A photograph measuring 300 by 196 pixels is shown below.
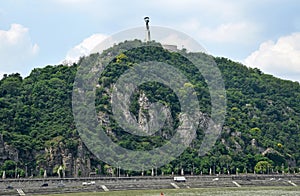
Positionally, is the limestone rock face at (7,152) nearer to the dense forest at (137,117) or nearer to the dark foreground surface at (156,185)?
the dense forest at (137,117)

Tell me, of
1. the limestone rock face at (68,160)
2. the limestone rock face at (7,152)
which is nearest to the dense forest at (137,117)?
the limestone rock face at (7,152)

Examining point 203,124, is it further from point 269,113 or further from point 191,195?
point 191,195

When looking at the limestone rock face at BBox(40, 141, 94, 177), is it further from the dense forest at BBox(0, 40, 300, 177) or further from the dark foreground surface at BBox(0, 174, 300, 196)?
the dark foreground surface at BBox(0, 174, 300, 196)

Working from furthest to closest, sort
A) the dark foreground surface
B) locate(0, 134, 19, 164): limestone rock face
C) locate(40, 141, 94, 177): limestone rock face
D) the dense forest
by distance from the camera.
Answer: the dense forest, locate(40, 141, 94, 177): limestone rock face, locate(0, 134, 19, 164): limestone rock face, the dark foreground surface

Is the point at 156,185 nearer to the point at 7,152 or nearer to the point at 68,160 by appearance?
the point at 68,160

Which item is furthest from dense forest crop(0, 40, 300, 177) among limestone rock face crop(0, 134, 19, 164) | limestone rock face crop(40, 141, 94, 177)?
limestone rock face crop(40, 141, 94, 177)

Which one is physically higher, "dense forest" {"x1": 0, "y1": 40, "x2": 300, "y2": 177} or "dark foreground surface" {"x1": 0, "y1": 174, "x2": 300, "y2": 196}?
"dense forest" {"x1": 0, "y1": 40, "x2": 300, "y2": 177}

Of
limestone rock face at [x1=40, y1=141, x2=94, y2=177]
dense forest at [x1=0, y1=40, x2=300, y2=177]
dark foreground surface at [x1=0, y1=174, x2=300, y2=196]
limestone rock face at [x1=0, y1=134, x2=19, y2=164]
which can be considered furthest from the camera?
dense forest at [x1=0, y1=40, x2=300, y2=177]

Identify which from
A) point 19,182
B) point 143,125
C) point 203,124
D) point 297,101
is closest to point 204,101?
point 203,124

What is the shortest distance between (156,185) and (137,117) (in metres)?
27.2

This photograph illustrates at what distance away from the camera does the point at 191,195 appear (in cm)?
5844

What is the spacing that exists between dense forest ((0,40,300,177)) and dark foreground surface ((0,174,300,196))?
33.1 ft

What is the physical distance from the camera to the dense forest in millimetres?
83000

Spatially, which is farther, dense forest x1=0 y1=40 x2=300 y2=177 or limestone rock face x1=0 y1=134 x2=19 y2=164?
dense forest x1=0 y1=40 x2=300 y2=177
